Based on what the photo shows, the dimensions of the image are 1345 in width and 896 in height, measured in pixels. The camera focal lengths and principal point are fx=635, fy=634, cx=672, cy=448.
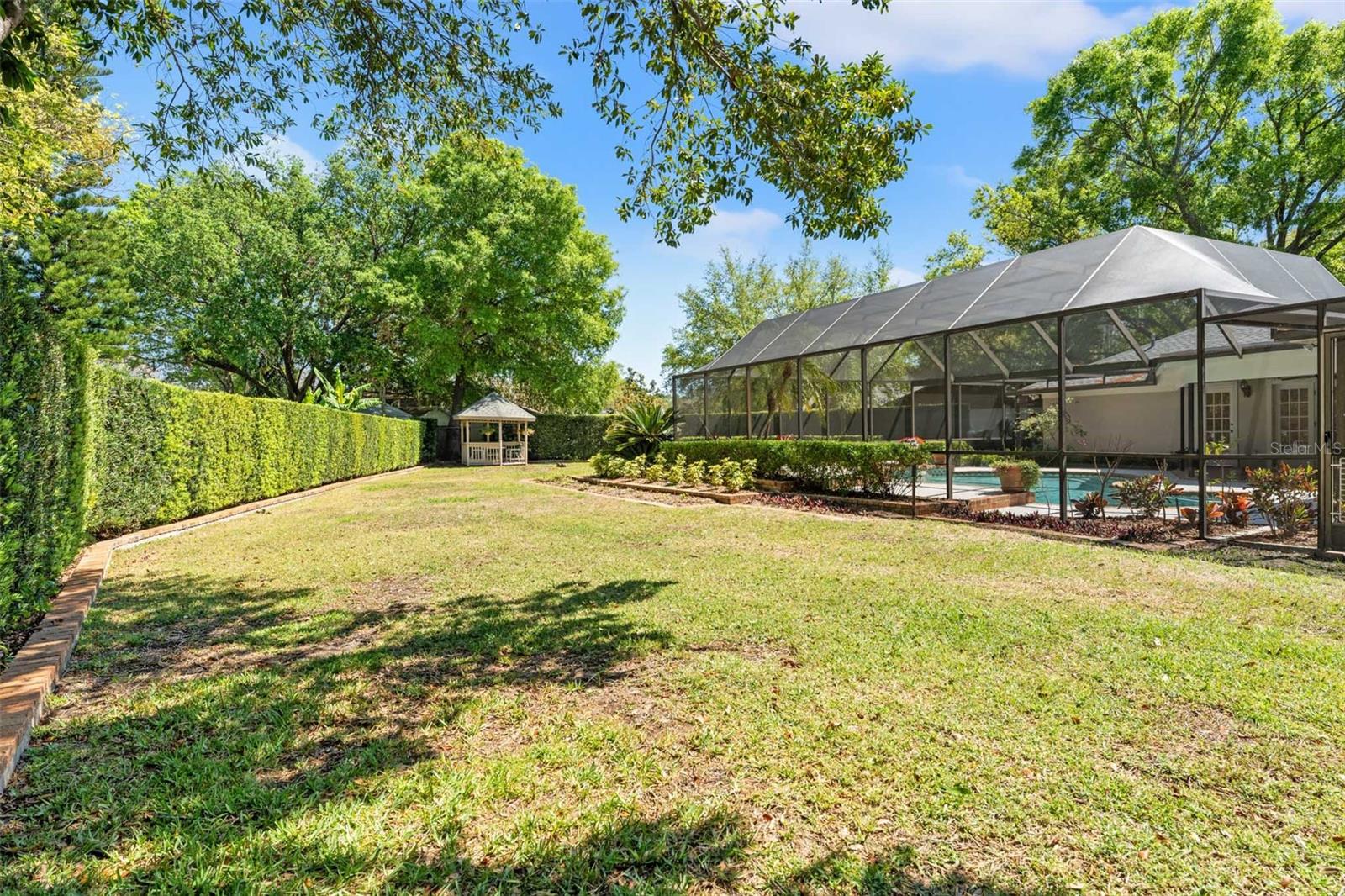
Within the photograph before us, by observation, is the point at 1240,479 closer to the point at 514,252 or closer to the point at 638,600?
the point at 638,600

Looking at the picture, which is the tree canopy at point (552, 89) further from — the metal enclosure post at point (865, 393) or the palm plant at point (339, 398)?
the palm plant at point (339, 398)

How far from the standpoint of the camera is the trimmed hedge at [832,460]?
1074 cm

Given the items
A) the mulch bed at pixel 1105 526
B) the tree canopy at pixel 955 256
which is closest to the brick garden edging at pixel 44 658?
the mulch bed at pixel 1105 526

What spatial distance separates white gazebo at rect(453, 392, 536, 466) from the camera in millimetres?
29156

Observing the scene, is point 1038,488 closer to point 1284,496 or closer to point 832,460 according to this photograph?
point 832,460

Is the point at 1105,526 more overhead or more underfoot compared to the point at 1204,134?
more underfoot

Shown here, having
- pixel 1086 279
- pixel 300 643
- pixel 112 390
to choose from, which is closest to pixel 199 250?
pixel 112 390

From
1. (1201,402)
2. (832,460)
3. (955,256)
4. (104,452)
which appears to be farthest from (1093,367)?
(955,256)

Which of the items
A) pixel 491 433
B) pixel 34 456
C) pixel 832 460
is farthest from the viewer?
pixel 491 433

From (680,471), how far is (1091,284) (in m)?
8.46

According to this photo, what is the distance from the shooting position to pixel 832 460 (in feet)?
38.9

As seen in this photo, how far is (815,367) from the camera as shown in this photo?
1444 centimetres

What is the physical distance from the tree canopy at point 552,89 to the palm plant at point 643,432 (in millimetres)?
11736

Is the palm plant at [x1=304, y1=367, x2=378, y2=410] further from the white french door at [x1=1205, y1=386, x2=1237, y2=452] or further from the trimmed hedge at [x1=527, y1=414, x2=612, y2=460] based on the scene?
the white french door at [x1=1205, y1=386, x2=1237, y2=452]
